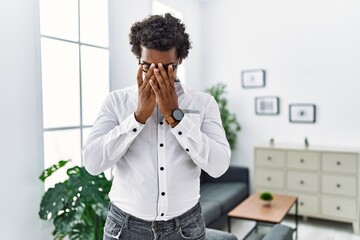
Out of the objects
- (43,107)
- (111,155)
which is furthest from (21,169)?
(111,155)

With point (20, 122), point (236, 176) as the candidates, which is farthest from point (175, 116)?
point (236, 176)

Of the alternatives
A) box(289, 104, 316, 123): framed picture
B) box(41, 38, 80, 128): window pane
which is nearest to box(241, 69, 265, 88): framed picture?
box(289, 104, 316, 123): framed picture

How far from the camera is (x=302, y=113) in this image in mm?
4078

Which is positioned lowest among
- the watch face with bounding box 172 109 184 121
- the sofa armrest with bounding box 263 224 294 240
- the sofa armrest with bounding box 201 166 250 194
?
the sofa armrest with bounding box 201 166 250 194

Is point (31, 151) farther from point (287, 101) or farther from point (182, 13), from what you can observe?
point (287, 101)

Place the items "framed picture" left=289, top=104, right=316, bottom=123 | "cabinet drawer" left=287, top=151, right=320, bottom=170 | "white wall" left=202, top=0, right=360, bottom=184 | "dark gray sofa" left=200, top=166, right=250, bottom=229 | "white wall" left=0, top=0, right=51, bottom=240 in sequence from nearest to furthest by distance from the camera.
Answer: "white wall" left=0, top=0, right=51, bottom=240, "dark gray sofa" left=200, top=166, right=250, bottom=229, "cabinet drawer" left=287, top=151, right=320, bottom=170, "white wall" left=202, top=0, right=360, bottom=184, "framed picture" left=289, top=104, right=316, bottom=123

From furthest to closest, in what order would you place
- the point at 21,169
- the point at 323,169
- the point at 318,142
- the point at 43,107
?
the point at 318,142 < the point at 323,169 < the point at 43,107 < the point at 21,169

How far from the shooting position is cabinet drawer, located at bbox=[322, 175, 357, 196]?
136 inches

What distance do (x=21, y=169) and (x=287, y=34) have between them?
349 cm

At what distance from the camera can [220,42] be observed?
4.62 m

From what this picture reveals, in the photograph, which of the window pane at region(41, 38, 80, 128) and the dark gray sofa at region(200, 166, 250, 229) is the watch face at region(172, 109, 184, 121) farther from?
the dark gray sofa at region(200, 166, 250, 229)

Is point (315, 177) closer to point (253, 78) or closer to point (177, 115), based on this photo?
point (253, 78)

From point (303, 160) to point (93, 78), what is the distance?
8.37ft

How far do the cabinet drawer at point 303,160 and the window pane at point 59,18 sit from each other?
273 centimetres
